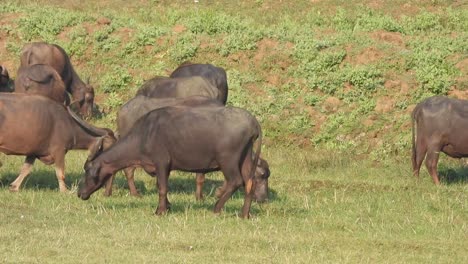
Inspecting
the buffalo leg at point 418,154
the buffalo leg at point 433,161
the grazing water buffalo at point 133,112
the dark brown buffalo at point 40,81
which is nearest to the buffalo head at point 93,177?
the grazing water buffalo at point 133,112

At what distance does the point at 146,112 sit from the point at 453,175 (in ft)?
19.2

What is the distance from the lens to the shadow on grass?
18344 millimetres

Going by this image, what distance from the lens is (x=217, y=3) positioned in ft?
100

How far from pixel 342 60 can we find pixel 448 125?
22.8ft

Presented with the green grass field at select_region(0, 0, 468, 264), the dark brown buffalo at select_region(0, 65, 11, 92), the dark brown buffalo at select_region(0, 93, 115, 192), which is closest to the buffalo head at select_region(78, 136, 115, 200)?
the green grass field at select_region(0, 0, 468, 264)

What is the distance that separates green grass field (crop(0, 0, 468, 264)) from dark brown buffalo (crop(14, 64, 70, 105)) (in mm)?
1841

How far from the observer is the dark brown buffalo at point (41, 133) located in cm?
1552

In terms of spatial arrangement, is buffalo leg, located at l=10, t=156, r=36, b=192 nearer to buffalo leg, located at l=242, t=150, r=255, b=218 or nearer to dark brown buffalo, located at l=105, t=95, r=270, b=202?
dark brown buffalo, located at l=105, t=95, r=270, b=202

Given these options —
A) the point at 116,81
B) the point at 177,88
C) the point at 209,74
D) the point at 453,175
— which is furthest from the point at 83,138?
the point at 116,81

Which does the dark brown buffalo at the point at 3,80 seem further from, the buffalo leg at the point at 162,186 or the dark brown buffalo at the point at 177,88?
the buffalo leg at the point at 162,186

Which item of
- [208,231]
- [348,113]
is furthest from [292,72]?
[208,231]

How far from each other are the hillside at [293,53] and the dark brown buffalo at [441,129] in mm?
2564

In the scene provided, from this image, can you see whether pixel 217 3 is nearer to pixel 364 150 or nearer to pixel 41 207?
pixel 364 150

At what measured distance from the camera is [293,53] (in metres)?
25.1
